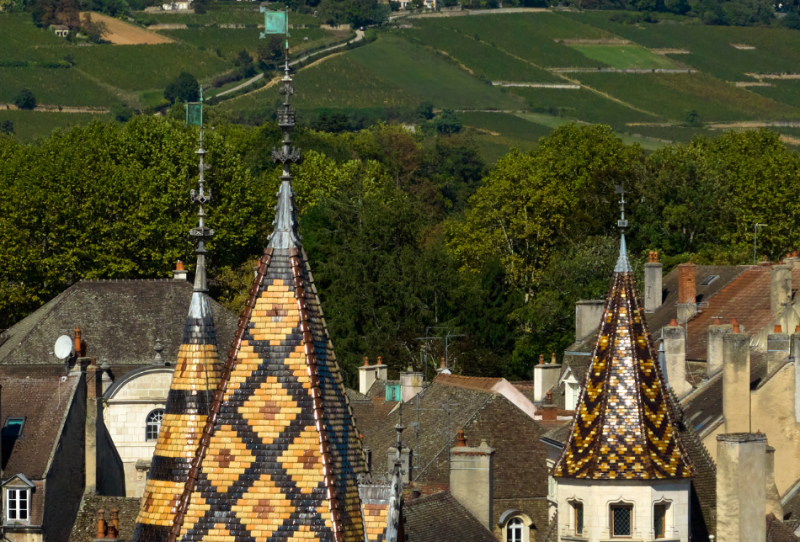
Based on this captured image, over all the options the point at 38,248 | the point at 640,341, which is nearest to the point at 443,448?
the point at 640,341

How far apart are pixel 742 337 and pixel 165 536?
34096mm

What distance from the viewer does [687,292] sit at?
82.1 m

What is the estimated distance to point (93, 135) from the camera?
122438 mm

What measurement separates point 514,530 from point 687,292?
28876 millimetres

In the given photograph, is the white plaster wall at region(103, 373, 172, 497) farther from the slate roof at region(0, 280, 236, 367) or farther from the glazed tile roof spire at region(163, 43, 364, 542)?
the glazed tile roof spire at region(163, 43, 364, 542)

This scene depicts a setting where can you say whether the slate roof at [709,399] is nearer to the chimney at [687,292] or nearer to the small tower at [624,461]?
the small tower at [624,461]

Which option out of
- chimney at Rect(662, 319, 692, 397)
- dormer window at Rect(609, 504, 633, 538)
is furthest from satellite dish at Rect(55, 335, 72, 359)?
dormer window at Rect(609, 504, 633, 538)

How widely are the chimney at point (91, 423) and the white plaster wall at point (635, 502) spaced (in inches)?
760

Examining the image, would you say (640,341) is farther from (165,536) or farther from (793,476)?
(165,536)

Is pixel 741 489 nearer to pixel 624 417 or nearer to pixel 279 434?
pixel 624 417

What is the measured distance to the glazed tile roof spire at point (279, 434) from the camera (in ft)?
84.2

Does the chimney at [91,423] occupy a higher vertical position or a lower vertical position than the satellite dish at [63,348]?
lower

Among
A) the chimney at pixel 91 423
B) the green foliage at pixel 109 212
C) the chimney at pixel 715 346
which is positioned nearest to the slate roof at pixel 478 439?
the chimney at pixel 715 346

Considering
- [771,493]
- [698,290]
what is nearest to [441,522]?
[771,493]
